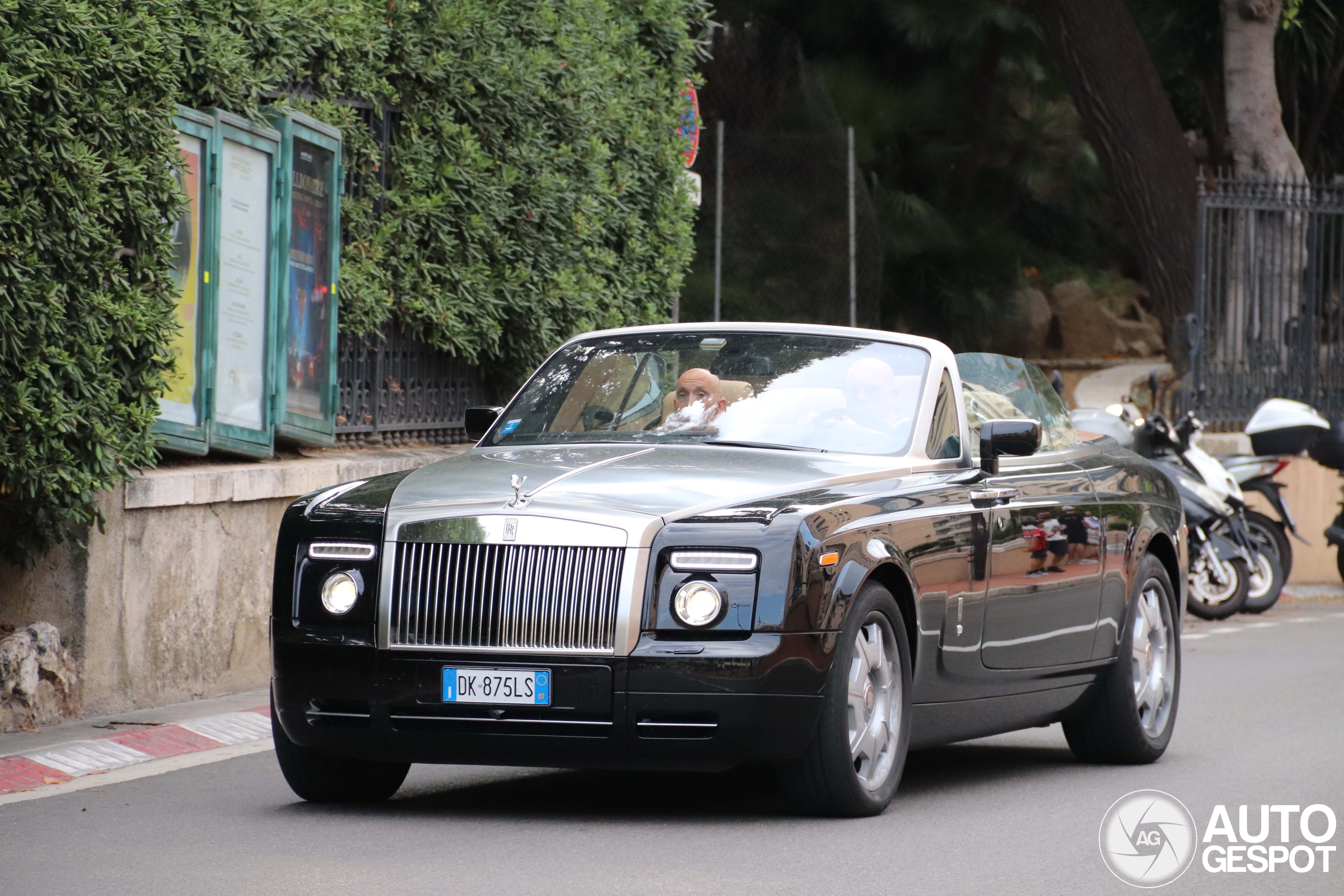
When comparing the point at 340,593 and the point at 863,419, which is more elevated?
the point at 863,419

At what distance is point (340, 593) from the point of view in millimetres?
6809

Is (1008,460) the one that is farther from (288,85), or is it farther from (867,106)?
(867,106)

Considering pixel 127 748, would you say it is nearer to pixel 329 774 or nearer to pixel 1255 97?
pixel 329 774

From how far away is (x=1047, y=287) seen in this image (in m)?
34.2

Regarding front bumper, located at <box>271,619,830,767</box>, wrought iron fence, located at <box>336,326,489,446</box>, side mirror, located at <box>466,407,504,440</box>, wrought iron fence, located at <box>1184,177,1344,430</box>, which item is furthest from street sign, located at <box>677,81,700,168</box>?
front bumper, located at <box>271,619,830,767</box>

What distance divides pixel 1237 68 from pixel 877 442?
1442 centimetres

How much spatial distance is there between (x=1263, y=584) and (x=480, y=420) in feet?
33.4

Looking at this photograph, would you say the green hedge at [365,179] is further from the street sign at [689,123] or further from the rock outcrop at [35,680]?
the rock outcrop at [35,680]

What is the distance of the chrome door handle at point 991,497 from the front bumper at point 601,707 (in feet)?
4.66

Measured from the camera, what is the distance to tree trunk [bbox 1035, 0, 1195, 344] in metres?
21.0

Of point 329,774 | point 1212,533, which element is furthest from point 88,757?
point 1212,533

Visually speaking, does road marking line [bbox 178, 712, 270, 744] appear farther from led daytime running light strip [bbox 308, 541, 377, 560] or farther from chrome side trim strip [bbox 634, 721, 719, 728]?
chrome side trim strip [bbox 634, 721, 719, 728]

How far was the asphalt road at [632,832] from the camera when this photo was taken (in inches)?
235

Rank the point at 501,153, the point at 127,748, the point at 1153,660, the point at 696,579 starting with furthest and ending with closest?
the point at 501,153
the point at 1153,660
the point at 127,748
the point at 696,579
